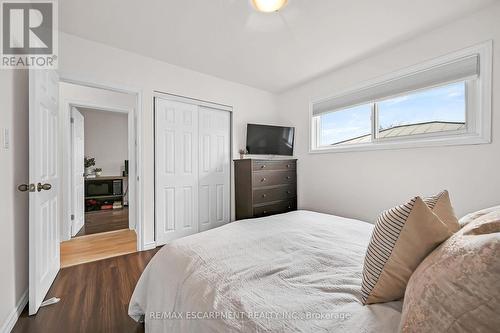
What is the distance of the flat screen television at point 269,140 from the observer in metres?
3.57

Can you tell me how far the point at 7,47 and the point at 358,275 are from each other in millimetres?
2584

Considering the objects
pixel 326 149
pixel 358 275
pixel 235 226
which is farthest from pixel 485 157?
pixel 235 226

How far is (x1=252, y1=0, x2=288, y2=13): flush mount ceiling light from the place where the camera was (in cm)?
171

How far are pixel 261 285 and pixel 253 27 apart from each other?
2245 mm

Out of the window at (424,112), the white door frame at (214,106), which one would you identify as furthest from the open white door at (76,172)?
the window at (424,112)

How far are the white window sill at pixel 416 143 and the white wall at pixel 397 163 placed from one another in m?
0.05

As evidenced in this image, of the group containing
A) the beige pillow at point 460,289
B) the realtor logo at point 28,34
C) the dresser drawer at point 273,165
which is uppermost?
the realtor logo at point 28,34

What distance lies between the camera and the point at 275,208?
3373 mm

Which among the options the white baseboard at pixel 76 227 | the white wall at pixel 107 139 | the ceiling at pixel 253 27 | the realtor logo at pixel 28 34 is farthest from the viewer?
the white wall at pixel 107 139

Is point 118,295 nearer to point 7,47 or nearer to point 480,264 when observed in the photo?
point 7,47

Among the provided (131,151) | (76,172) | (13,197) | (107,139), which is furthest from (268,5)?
(107,139)

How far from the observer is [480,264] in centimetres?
46

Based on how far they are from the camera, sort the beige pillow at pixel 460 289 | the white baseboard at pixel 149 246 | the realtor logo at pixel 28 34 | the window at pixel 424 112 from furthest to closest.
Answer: the white baseboard at pixel 149 246
the window at pixel 424 112
the realtor logo at pixel 28 34
the beige pillow at pixel 460 289

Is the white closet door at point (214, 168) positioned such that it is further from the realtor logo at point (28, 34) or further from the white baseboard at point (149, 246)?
the realtor logo at point (28, 34)
